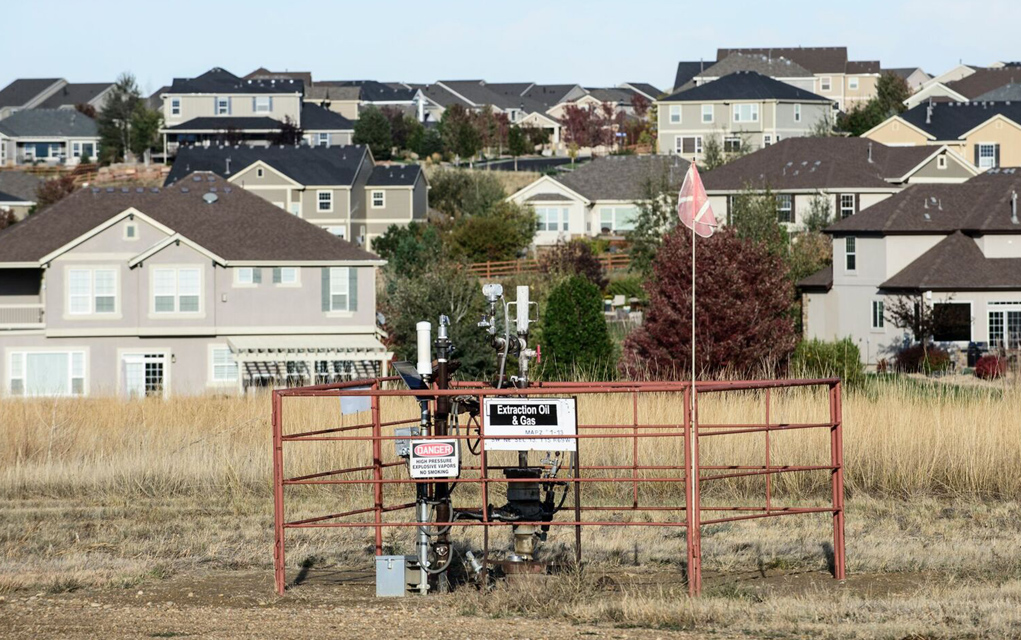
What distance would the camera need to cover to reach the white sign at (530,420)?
1147cm

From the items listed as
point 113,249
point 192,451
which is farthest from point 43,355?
point 192,451

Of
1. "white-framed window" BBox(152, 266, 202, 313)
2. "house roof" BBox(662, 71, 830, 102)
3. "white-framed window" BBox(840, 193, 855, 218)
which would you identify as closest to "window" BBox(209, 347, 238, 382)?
"white-framed window" BBox(152, 266, 202, 313)

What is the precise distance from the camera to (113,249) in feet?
138

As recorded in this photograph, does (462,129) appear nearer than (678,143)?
No

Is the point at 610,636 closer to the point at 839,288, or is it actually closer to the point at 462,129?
the point at 839,288

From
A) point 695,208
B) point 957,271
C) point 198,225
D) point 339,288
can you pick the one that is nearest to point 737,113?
point 957,271

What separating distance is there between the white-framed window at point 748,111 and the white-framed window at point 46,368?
224 feet

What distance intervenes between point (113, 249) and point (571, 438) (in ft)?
108

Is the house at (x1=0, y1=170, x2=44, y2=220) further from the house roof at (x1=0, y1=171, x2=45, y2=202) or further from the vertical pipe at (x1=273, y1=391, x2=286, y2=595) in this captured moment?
the vertical pipe at (x1=273, y1=391, x2=286, y2=595)

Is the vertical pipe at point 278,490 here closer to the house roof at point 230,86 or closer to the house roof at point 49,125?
the house roof at point 230,86

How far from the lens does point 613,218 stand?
3383 inches

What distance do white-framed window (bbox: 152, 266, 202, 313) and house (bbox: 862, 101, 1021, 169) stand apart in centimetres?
5279

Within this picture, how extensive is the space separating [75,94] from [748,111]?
83671mm

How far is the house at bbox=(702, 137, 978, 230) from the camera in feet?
232
